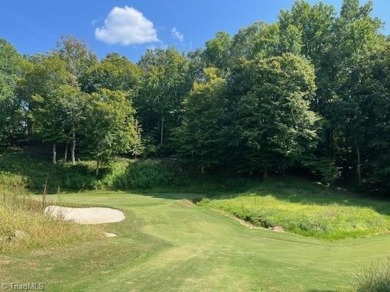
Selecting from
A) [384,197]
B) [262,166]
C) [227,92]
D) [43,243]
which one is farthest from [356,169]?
[43,243]

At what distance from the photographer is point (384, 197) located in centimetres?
3328

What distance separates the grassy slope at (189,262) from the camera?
891cm

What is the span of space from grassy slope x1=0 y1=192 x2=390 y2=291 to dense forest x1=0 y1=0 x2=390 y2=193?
1693 centimetres

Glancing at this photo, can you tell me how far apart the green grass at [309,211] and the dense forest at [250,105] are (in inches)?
188

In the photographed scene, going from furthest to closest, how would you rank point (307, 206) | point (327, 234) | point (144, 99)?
point (144, 99), point (307, 206), point (327, 234)

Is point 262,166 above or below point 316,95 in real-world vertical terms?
below

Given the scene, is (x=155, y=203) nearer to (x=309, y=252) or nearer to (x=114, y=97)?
(x=309, y=252)

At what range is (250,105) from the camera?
119ft

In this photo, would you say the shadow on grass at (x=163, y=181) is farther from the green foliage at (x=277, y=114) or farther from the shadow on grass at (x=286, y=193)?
the green foliage at (x=277, y=114)

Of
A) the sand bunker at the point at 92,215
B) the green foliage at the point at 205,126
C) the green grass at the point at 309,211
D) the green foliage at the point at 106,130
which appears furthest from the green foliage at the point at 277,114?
the sand bunker at the point at 92,215

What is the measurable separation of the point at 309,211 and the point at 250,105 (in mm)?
13920

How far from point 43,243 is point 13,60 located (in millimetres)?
46794

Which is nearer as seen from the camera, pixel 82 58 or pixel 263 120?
pixel 263 120

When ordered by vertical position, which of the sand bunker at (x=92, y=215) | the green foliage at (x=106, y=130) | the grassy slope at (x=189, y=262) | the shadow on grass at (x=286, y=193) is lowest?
the grassy slope at (x=189, y=262)
